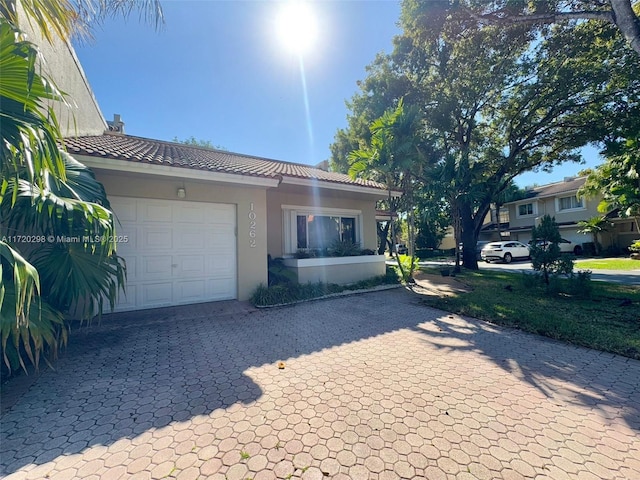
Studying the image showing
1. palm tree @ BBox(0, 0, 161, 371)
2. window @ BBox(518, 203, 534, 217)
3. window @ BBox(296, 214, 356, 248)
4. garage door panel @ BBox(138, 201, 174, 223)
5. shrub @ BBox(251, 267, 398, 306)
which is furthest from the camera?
window @ BBox(518, 203, 534, 217)

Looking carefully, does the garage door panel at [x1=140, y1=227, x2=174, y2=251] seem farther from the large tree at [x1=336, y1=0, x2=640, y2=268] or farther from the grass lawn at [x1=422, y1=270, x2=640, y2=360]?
the large tree at [x1=336, y1=0, x2=640, y2=268]

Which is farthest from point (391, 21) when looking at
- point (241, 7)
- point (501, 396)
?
point (501, 396)

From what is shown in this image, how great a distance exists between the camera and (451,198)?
1374cm

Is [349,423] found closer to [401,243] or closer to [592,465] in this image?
[592,465]

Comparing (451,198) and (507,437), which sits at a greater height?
(451,198)

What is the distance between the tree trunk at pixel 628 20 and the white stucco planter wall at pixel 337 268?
30.2ft

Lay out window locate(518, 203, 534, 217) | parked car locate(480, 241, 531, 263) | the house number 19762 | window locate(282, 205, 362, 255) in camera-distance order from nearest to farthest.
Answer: the house number 19762 < window locate(282, 205, 362, 255) < parked car locate(480, 241, 531, 263) < window locate(518, 203, 534, 217)

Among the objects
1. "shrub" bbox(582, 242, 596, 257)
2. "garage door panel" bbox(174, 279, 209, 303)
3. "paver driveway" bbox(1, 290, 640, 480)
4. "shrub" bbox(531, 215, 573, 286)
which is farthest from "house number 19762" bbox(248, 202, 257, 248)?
"shrub" bbox(582, 242, 596, 257)

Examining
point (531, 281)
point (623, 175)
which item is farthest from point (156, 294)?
point (623, 175)

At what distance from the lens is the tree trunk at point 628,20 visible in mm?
6434

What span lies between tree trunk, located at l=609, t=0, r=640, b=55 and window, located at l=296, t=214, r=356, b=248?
31.0 feet

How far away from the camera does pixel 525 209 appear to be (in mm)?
31156

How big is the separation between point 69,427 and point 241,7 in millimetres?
11263

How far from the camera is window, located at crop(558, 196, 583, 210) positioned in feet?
87.9
